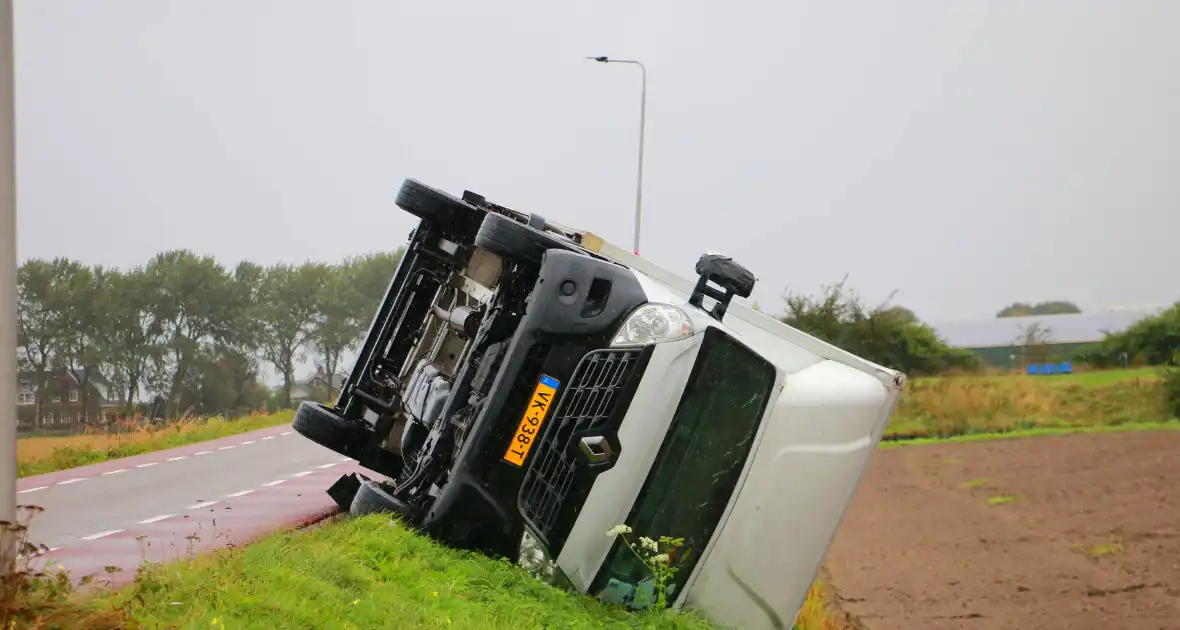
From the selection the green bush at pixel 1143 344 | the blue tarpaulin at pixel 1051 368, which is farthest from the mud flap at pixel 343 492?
the green bush at pixel 1143 344

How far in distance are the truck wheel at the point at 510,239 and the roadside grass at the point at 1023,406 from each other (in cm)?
1889

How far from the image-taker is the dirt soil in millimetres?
8508

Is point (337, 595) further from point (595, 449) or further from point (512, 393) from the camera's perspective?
point (595, 449)

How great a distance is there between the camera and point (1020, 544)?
36.3 feet

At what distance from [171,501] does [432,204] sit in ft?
14.8

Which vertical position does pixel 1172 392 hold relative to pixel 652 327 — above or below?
above

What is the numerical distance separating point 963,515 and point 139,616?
1152cm

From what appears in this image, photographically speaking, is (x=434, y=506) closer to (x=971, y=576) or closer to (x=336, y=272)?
(x=971, y=576)

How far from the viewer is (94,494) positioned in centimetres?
945

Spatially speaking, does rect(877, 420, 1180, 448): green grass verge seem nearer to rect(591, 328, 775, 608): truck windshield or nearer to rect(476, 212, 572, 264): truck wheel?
rect(591, 328, 775, 608): truck windshield

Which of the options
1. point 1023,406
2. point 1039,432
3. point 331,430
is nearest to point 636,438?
point 331,430

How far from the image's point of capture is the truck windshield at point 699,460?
450 cm

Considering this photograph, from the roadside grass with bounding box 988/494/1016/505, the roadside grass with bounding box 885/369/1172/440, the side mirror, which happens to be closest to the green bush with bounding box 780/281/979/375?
the roadside grass with bounding box 885/369/1172/440

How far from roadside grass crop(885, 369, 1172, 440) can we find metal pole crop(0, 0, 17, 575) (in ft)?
68.7
